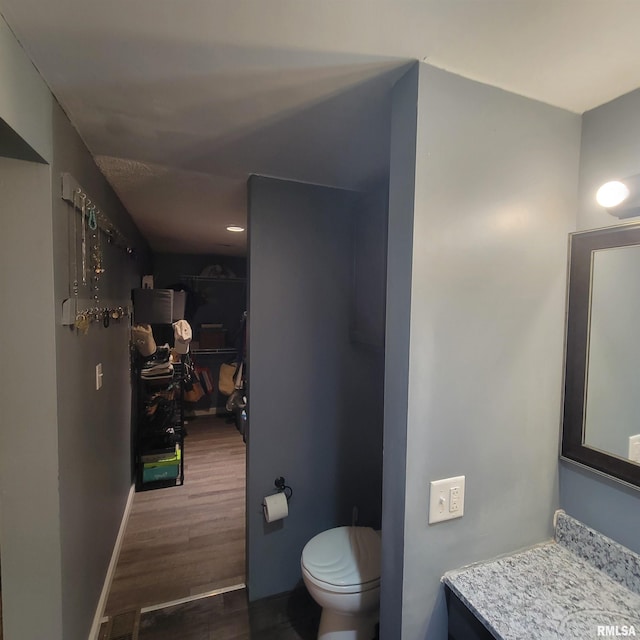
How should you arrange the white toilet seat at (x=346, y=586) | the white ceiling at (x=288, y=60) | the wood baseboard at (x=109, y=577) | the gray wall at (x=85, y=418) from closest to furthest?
the white ceiling at (x=288, y=60) < the gray wall at (x=85, y=418) < the white toilet seat at (x=346, y=586) < the wood baseboard at (x=109, y=577)

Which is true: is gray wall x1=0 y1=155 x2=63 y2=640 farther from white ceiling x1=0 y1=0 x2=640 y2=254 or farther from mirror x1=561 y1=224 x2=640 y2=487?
mirror x1=561 y1=224 x2=640 y2=487

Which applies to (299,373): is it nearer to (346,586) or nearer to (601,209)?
(346,586)

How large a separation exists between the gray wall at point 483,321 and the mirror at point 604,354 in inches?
1.9

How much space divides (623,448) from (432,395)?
26.0 inches

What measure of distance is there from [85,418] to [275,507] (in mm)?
1057

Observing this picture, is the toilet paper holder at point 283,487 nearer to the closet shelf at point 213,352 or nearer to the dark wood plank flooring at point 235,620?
the dark wood plank flooring at point 235,620

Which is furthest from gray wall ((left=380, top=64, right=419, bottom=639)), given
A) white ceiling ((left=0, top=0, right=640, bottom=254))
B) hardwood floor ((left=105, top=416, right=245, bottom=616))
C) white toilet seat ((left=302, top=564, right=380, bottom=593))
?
hardwood floor ((left=105, top=416, right=245, bottom=616))

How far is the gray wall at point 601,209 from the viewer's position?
111 centimetres

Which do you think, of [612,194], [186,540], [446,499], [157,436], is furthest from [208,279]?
[612,194]

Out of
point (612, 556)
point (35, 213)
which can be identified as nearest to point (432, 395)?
point (612, 556)

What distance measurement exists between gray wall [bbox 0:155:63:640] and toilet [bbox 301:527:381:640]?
40.0 inches

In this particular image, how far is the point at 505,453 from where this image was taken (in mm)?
1203

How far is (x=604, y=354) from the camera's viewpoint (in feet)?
Result: 3.91

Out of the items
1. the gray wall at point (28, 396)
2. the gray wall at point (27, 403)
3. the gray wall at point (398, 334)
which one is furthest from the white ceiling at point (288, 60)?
the gray wall at point (27, 403)
